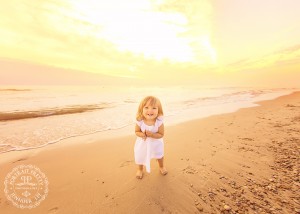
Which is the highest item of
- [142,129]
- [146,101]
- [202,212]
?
[146,101]

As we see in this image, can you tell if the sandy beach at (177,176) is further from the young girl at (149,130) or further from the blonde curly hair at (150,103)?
the blonde curly hair at (150,103)

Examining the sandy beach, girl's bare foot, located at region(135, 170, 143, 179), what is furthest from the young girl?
the sandy beach

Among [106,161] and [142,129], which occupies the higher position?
[142,129]

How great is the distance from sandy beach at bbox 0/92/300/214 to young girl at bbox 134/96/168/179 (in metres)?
0.58

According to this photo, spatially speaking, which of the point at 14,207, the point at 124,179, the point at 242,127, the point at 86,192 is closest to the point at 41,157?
the point at 14,207

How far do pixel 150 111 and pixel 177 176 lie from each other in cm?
163

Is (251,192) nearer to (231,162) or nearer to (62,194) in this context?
(231,162)

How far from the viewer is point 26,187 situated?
306 cm

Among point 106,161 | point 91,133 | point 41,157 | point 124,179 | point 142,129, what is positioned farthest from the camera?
point 91,133

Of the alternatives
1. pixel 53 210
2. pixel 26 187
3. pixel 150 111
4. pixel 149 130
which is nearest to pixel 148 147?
pixel 149 130

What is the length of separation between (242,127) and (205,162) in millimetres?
4202

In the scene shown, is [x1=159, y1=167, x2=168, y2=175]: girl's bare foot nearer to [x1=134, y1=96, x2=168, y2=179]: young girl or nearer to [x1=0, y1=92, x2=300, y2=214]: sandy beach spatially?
[x1=0, y1=92, x2=300, y2=214]: sandy beach

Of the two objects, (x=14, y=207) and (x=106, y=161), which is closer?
(x=14, y=207)

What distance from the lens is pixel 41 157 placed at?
4477 millimetres
